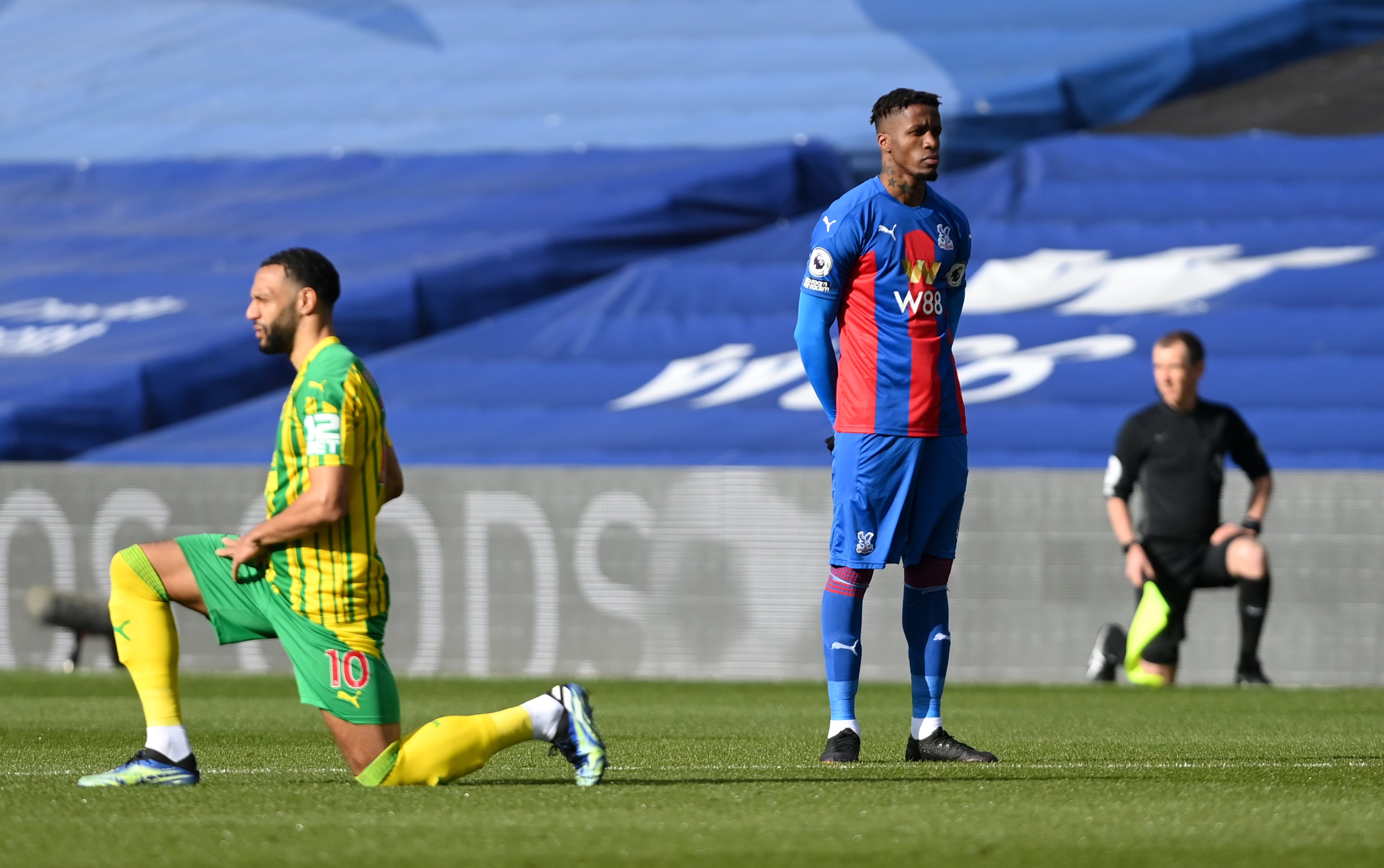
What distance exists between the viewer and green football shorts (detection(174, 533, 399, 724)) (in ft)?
16.4

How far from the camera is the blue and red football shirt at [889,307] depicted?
5.89 meters

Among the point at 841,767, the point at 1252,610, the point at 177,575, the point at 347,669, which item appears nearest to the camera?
the point at 347,669

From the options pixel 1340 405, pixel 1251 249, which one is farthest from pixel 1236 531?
pixel 1251 249

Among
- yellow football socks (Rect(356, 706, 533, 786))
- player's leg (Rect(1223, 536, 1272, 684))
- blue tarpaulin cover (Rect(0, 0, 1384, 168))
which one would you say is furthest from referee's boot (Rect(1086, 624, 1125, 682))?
blue tarpaulin cover (Rect(0, 0, 1384, 168))

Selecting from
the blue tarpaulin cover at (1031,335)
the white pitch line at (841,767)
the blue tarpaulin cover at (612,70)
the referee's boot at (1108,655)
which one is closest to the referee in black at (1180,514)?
the referee's boot at (1108,655)

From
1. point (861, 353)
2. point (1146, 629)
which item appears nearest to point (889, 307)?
point (861, 353)

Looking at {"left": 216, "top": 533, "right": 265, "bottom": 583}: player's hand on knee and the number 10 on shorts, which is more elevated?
{"left": 216, "top": 533, "right": 265, "bottom": 583}: player's hand on knee

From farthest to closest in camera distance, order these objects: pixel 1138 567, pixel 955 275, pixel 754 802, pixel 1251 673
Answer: pixel 1251 673 < pixel 1138 567 < pixel 955 275 < pixel 754 802

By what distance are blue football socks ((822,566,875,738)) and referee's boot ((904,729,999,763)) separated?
0.67ft

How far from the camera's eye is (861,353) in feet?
19.5

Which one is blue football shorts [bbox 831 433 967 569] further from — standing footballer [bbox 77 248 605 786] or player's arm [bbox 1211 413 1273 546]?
player's arm [bbox 1211 413 1273 546]

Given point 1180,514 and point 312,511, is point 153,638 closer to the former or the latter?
point 312,511

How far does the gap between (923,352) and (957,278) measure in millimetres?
285

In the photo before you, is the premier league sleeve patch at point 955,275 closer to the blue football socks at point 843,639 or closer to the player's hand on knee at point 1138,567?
the blue football socks at point 843,639
